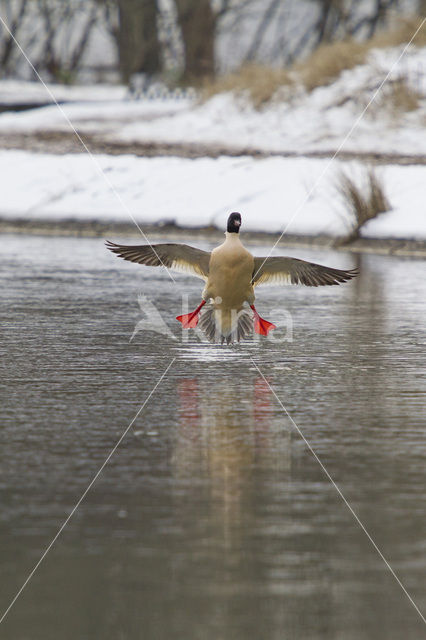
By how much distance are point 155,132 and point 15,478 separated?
27.1 metres

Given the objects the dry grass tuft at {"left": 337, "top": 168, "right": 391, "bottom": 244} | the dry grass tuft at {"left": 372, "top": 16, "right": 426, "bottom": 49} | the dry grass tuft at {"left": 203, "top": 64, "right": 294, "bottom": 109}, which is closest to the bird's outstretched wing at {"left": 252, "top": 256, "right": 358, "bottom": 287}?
the dry grass tuft at {"left": 337, "top": 168, "right": 391, "bottom": 244}

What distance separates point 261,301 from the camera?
15297 millimetres

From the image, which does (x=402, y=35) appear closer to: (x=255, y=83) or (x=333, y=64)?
(x=333, y=64)

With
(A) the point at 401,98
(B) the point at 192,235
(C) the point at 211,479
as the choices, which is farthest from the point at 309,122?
(C) the point at 211,479

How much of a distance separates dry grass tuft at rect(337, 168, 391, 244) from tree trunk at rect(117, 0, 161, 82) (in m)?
29.4

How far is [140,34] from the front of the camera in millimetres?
50906

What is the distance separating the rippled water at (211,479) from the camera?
213 inches

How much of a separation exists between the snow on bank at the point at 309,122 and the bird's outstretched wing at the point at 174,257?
16.2m

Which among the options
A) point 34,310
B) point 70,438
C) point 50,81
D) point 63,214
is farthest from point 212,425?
point 50,81

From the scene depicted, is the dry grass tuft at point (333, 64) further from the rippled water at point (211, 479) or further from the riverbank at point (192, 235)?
the rippled water at point (211, 479)

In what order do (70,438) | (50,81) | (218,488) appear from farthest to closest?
(50,81), (70,438), (218,488)

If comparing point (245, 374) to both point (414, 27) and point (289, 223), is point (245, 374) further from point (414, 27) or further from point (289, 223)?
point (414, 27)

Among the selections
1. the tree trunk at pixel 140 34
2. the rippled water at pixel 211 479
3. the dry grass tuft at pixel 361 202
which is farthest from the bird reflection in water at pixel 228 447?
the tree trunk at pixel 140 34

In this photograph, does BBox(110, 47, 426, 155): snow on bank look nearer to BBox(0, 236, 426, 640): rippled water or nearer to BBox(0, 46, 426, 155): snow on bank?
BBox(0, 46, 426, 155): snow on bank
